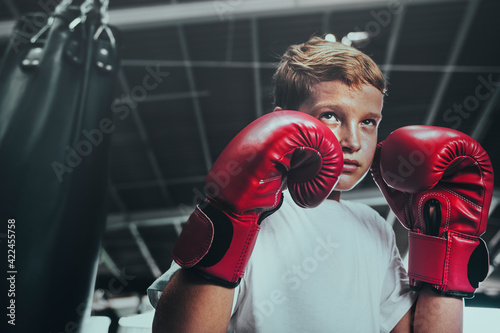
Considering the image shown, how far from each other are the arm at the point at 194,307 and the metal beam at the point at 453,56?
135 inches

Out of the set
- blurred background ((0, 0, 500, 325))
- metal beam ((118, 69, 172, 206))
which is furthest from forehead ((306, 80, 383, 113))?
metal beam ((118, 69, 172, 206))

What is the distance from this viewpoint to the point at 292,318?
3.68 ft

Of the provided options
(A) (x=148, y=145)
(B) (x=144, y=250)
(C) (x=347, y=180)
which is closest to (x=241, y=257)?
(C) (x=347, y=180)

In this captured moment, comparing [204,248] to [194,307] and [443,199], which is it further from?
[443,199]

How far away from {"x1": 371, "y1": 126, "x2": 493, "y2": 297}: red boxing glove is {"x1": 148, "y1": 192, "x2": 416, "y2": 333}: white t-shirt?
109 mm

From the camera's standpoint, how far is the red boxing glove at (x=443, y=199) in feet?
3.84

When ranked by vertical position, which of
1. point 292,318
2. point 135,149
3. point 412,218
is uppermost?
point 412,218

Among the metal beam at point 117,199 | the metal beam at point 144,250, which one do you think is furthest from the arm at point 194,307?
the metal beam at point 144,250

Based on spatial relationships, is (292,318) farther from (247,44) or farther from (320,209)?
(247,44)

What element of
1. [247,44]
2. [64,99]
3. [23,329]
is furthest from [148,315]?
[247,44]

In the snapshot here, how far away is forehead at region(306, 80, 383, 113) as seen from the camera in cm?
125

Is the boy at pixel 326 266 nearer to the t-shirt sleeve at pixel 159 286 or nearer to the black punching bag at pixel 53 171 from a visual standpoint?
the t-shirt sleeve at pixel 159 286

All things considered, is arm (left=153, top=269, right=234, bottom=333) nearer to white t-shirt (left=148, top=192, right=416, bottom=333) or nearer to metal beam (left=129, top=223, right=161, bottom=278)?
white t-shirt (left=148, top=192, right=416, bottom=333)

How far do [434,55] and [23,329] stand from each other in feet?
12.8
